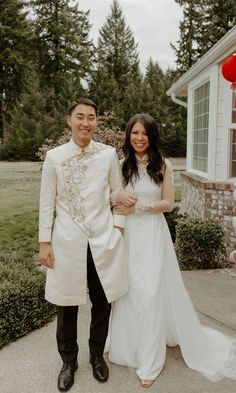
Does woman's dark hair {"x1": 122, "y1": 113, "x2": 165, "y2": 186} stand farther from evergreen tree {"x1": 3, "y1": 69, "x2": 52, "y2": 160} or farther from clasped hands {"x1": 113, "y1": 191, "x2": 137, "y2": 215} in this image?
evergreen tree {"x1": 3, "y1": 69, "x2": 52, "y2": 160}

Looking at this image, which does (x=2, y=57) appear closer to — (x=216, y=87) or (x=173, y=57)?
(x=173, y=57)

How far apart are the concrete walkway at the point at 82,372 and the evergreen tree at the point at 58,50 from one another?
79.4 feet

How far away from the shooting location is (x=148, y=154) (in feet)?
9.09

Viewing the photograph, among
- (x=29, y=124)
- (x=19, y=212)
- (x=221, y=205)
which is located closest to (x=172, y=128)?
(x=29, y=124)

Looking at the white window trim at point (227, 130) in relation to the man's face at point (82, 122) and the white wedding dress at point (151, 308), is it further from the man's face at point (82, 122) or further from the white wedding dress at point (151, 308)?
the man's face at point (82, 122)

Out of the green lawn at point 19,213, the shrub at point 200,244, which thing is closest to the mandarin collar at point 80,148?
the shrub at point 200,244

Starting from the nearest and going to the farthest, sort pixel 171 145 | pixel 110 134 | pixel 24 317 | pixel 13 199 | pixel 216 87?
pixel 24 317 → pixel 216 87 → pixel 110 134 → pixel 13 199 → pixel 171 145

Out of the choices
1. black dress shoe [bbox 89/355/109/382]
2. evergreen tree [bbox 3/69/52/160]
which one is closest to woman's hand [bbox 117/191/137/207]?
black dress shoe [bbox 89/355/109/382]

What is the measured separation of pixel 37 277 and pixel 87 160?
1770 mm

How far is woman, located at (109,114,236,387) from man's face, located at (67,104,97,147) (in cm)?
33

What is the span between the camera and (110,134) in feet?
28.1

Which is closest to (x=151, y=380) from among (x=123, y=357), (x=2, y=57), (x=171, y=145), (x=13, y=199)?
(x=123, y=357)

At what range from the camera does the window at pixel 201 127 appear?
23.7 feet

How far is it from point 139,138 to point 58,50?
89.2 ft
